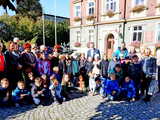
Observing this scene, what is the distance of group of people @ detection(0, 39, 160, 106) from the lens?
6184mm

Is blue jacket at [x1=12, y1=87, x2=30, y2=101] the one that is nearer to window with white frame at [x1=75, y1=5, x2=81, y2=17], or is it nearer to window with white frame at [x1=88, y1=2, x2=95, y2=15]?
window with white frame at [x1=88, y1=2, x2=95, y2=15]

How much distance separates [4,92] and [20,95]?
0.49m

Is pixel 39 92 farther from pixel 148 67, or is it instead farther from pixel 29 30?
pixel 29 30

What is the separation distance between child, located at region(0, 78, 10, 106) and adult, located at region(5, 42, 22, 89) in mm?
345

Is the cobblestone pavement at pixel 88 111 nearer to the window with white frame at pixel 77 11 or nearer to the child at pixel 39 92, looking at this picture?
the child at pixel 39 92

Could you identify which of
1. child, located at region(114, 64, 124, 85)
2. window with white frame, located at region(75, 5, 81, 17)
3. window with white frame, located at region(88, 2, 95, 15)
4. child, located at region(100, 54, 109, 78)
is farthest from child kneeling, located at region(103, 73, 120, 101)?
window with white frame, located at region(75, 5, 81, 17)

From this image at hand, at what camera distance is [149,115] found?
17.4 ft

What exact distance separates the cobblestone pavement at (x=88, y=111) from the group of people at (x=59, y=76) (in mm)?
395

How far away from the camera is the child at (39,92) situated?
612 centimetres

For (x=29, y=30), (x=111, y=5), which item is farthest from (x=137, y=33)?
(x=29, y=30)

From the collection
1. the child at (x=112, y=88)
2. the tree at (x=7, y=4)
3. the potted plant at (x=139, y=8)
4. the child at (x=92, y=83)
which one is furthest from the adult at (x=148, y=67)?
the potted plant at (x=139, y=8)

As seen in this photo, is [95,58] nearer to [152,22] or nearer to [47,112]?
[47,112]

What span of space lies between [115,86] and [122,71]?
2.20ft

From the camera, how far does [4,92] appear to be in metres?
→ 6.05
